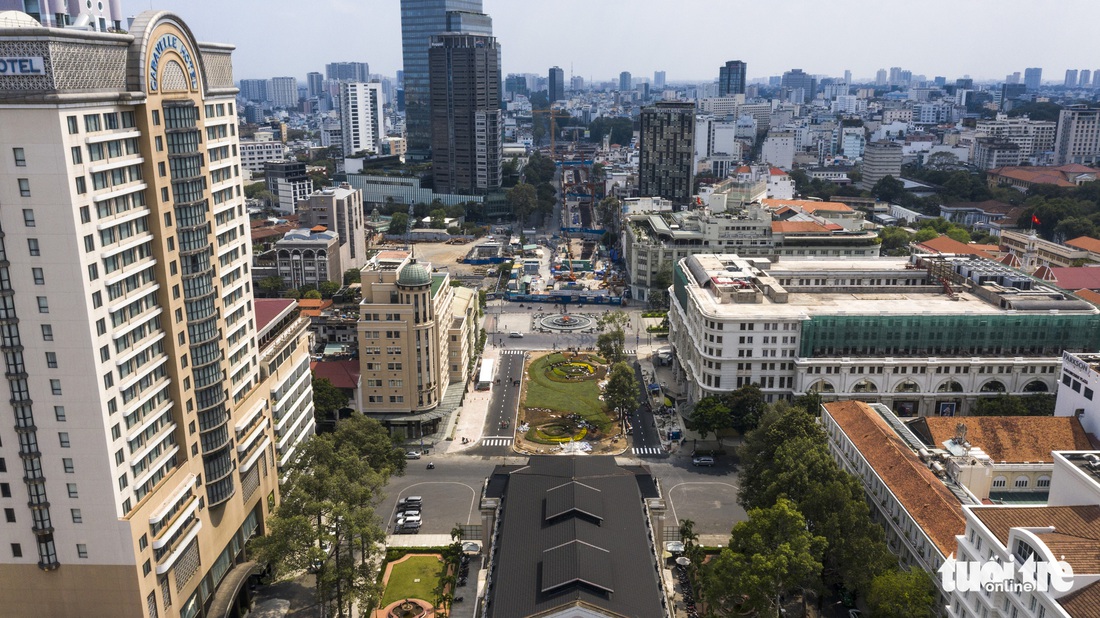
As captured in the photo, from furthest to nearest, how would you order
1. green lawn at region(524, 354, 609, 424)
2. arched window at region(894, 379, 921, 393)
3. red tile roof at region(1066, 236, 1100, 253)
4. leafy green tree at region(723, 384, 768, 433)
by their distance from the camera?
red tile roof at region(1066, 236, 1100, 253), green lawn at region(524, 354, 609, 424), arched window at region(894, 379, 921, 393), leafy green tree at region(723, 384, 768, 433)

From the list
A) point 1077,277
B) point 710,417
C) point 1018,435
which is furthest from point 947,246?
point 1018,435

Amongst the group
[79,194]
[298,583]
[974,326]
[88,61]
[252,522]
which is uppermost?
[88,61]

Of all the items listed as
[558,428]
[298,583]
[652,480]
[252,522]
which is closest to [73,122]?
[252,522]

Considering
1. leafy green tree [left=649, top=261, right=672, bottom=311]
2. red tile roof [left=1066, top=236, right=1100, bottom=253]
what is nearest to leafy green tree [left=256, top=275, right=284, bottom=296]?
leafy green tree [left=649, top=261, right=672, bottom=311]

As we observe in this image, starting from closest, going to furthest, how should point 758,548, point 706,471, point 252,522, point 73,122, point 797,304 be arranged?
point 73,122, point 758,548, point 252,522, point 706,471, point 797,304

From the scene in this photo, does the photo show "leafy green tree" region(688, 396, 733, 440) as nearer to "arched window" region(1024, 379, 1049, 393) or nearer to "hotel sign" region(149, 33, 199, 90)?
"arched window" region(1024, 379, 1049, 393)

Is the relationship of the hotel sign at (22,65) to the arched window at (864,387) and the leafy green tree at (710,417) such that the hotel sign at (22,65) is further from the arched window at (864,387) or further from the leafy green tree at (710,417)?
the arched window at (864,387)

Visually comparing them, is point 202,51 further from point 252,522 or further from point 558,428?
point 558,428
